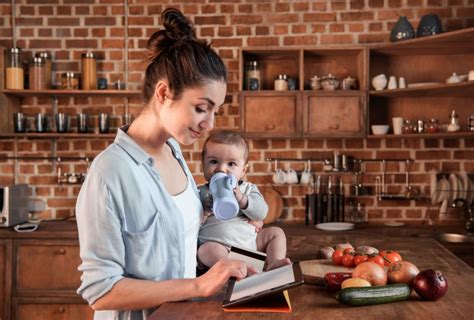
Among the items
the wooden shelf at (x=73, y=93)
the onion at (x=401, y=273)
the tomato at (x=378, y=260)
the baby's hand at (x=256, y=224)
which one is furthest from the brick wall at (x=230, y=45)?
the onion at (x=401, y=273)

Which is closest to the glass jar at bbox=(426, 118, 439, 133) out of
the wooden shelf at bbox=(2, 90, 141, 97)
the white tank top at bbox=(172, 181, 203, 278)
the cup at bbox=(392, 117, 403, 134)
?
the cup at bbox=(392, 117, 403, 134)

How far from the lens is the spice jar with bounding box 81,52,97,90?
4270mm

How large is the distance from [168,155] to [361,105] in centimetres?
248

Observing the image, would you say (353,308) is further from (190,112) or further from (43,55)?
(43,55)

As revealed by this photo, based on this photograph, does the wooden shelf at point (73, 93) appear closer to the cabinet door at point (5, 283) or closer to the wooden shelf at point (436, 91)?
the cabinet door at point (5, 283)

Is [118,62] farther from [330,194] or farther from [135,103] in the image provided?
[330,194]

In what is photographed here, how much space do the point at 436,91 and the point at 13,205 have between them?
3132mm

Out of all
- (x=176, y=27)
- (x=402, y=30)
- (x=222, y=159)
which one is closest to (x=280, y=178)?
(x=402, y=30)

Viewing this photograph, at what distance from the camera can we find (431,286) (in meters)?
1.62

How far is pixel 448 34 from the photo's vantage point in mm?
3713

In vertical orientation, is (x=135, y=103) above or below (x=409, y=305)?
above

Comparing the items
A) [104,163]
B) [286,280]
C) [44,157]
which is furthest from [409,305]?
[44,157]

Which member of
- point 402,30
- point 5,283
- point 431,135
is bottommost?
point 5,283

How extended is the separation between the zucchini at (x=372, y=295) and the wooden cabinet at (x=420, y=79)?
2.61 metres
